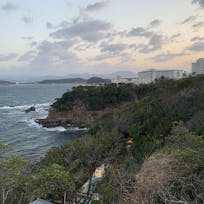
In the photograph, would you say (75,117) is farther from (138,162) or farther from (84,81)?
(84,81)

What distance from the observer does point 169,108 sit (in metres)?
18.8

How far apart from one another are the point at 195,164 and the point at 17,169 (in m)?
4.43

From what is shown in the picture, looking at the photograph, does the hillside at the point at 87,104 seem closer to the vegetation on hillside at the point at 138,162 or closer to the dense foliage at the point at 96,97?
the dense foliage at the point at 96,97

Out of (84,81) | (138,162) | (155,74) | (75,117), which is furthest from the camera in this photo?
(84,81)

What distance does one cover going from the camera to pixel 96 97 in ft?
129

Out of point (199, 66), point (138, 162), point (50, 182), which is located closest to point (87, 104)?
point (138, 162)

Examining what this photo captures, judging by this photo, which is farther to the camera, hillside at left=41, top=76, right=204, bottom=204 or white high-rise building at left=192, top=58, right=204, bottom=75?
white high-rise building at left=192, top=58, right=204, bottom=75

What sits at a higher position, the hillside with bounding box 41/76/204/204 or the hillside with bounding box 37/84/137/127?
the hillside with bounding box 41/76/204/204

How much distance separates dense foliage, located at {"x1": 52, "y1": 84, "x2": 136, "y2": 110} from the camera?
38284 mm

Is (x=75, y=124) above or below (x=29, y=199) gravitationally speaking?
below

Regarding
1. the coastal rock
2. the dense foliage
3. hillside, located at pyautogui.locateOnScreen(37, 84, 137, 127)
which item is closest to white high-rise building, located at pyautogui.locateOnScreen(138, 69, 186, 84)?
the dense foliage

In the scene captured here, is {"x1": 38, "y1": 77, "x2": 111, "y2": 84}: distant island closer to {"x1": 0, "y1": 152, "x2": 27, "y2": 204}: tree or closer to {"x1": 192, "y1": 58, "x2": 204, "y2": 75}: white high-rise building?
{"x1": 192, "y1": 58, "x2": 204, "y2": 75}: white high-rise building

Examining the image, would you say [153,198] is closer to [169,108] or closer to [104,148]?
[104,148]

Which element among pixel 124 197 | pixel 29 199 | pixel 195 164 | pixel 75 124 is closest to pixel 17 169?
pixel 29 199
